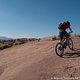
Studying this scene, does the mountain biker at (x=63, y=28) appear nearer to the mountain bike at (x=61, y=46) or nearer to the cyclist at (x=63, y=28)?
the cyclist at (x=63, y=28)

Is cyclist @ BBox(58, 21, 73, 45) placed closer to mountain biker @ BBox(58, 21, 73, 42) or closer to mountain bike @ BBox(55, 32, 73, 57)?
mountain biker @ BBox(58, 21, 73, 42)

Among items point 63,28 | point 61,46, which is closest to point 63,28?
point 63,28

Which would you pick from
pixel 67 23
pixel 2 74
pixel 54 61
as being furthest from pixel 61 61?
pixel 2 74

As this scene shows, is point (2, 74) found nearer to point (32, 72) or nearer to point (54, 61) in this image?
point (32, 72)

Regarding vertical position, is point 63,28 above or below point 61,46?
above

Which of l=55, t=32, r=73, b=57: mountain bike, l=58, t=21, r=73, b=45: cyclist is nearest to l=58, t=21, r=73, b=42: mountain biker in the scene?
l=58, t=21, r=73, b=45: cyclist

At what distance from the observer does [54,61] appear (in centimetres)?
1052

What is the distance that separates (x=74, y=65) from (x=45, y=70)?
4.56 ft

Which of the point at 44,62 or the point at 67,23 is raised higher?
the point at 67,23

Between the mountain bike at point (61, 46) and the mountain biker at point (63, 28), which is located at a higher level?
the mountain biker at point (63, 28)

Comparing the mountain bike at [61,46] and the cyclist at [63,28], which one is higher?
the cyclist at [63,28]

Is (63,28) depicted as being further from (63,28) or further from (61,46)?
(61,46)

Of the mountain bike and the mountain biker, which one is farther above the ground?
the mountain biker

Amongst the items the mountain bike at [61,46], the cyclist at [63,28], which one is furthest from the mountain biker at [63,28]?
the mountain bike at [61,46]
